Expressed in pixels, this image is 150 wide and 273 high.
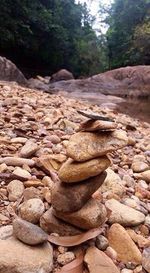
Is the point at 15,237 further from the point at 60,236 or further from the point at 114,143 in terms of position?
the point at 114,143

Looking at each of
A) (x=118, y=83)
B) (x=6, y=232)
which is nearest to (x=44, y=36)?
(x=118, y=83)

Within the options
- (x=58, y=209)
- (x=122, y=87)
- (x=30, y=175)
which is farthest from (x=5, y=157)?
(x=122, y=87)

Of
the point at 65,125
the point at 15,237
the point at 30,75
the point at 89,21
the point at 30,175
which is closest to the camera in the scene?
the point at 15,237

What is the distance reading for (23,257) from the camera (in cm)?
161

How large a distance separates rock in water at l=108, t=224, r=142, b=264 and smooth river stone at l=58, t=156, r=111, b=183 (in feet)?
1.17

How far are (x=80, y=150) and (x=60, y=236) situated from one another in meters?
0.47

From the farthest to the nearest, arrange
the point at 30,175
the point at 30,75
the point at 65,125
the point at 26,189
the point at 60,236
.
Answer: the point at 30,75, the point at 65,125, the point at 30,175, the point at 26,189, the point at 60,236

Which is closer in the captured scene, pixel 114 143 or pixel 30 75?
pixel 114 143

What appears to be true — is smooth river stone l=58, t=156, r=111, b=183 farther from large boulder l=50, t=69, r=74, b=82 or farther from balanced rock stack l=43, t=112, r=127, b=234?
large boulder l=50, t=69, r=74, b=82

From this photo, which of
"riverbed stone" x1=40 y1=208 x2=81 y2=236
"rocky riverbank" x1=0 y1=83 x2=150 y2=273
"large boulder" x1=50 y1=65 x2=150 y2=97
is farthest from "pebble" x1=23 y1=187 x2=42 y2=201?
"large boulder" x1=50 y1=65 x2=150 y2=97

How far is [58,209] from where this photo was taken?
1.88 m

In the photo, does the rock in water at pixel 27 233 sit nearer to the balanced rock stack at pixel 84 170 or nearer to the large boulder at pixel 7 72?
the balanced rock stack at pixel 84 170

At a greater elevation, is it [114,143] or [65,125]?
[114,143]

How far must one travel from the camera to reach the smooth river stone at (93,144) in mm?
1836
